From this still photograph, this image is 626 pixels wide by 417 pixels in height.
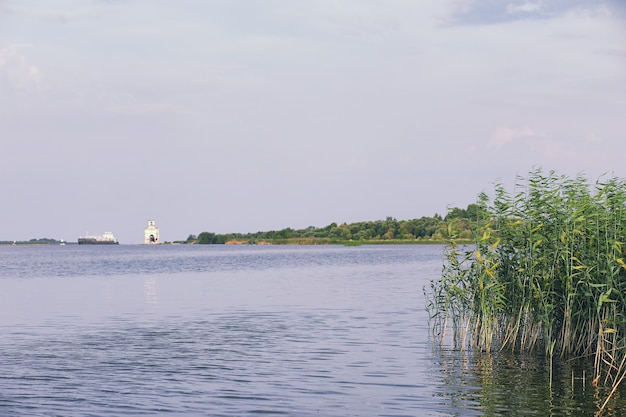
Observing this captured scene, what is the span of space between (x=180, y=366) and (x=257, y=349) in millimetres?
3807

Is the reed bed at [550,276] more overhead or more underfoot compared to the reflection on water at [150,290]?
more overhead

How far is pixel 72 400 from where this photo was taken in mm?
18203

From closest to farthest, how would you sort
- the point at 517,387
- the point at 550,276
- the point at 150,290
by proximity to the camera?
the point at 517,387
the point at 550,276
the point at 150,290

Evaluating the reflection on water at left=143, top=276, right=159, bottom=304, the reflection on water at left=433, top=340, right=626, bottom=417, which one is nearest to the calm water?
the reflection on water at left=433, top=340, right=626, bottom=417

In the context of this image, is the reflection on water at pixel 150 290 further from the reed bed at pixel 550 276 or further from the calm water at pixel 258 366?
the reed bed at pixel 550 276

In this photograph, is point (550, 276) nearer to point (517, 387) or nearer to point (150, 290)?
point (517, 387)

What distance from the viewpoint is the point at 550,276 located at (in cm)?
2181

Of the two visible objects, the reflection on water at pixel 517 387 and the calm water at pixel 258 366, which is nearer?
the reflection on water at pixel 517 387

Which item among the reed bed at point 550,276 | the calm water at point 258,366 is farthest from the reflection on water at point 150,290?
the reed bed at point 550,276

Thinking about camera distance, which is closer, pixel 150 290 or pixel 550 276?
pixel 550 276

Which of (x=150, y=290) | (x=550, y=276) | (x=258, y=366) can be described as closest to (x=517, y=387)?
(x=550, y=276)

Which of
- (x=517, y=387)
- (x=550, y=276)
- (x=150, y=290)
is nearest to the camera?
(x=517, y=387)

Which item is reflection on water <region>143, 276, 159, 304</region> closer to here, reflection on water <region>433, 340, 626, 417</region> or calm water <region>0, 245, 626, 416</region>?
calm water <region>0, 245, 626, 416</region>

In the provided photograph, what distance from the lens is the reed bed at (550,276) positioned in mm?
20359
